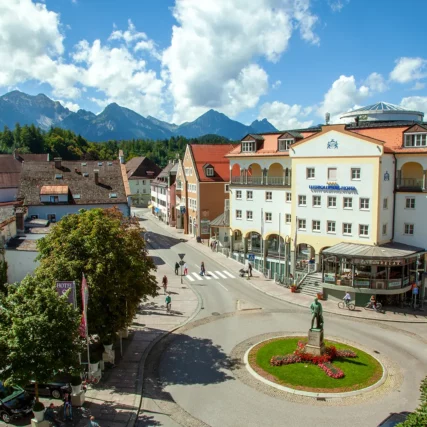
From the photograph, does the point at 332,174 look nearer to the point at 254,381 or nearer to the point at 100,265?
the point at 254,381

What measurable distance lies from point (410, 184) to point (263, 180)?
680 inches

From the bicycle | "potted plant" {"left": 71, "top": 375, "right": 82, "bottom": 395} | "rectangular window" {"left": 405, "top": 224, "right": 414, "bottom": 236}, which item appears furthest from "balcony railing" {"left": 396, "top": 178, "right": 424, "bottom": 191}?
"potted plant" {"left": 71, "top": 375, "right": 82, "bottom": 395}

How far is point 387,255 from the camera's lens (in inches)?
1629

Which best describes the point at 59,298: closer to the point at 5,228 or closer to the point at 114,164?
the point at 5,228

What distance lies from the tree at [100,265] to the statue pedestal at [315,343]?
35.7 ft

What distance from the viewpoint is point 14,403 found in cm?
2250

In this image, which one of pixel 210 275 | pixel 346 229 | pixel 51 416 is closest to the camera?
pixel 51 416

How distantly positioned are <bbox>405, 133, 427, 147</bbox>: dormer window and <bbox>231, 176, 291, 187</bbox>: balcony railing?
45.6ft

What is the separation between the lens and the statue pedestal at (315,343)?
95.8 feet

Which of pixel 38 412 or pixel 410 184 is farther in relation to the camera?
pixel 410 184

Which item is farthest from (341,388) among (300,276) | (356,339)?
(300,276)

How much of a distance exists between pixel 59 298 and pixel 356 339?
21.7 meters

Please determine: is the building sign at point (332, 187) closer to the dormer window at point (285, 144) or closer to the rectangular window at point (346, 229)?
the rectangular window at point (346, 229)

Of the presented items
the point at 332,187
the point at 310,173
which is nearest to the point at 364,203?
the point at 332,187
